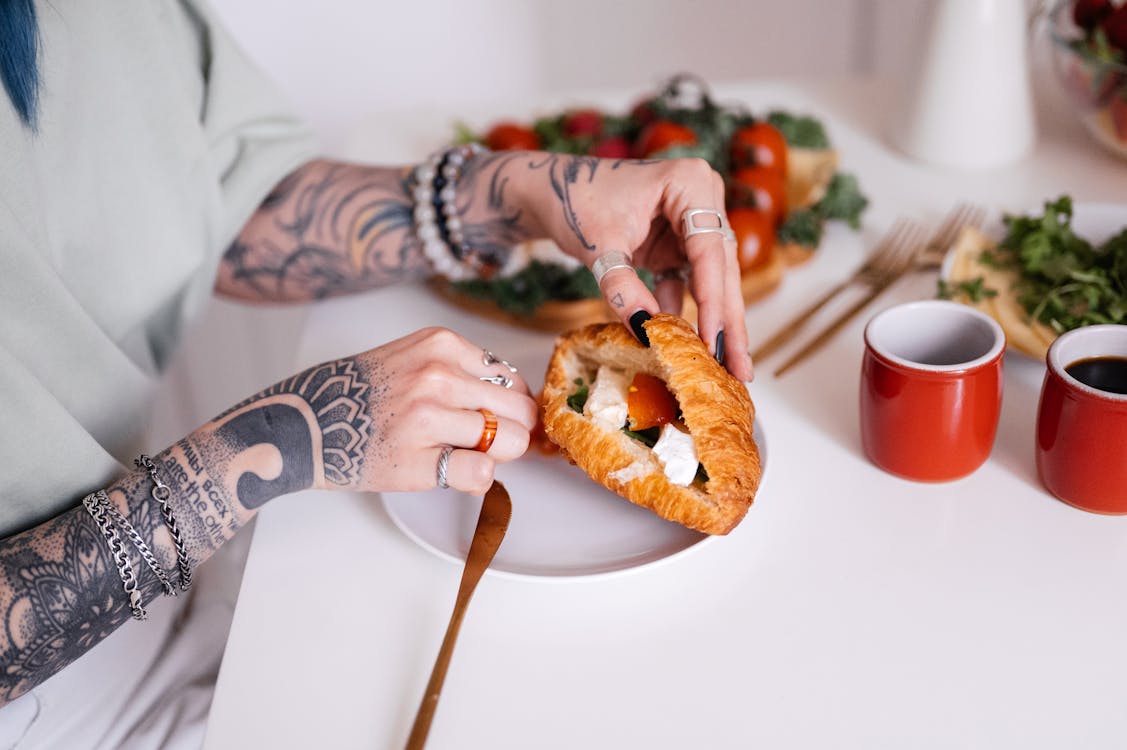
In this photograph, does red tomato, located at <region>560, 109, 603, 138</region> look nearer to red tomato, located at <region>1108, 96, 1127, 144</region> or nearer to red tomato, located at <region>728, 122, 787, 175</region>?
red tomato, located at <region>728, 122, 787, 175</region>

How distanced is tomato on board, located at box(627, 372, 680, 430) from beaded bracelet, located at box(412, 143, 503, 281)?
45 centimetres

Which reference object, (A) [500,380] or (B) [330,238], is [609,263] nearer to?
(A) [500,380]

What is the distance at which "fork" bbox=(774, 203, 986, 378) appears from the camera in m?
1.42

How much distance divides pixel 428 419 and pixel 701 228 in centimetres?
43

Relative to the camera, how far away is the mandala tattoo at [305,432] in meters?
1.09

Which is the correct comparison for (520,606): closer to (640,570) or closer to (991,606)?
(640,570)

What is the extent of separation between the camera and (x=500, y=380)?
115cm

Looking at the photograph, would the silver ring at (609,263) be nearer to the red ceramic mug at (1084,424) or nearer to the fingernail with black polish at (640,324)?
the fingernail with black polish at (640,324)

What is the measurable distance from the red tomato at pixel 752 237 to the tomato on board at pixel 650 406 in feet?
1.51

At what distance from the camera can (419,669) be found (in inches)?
39.3

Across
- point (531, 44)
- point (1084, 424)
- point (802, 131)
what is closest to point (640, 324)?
point (1084, 424)

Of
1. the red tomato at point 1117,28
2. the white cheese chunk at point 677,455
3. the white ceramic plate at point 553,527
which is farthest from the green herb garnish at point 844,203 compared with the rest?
the white cheese chunk at point 677,455

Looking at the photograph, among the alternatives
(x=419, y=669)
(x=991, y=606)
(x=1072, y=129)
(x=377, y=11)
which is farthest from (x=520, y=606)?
(x=377, y=11)

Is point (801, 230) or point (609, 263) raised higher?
point (609, 263)
